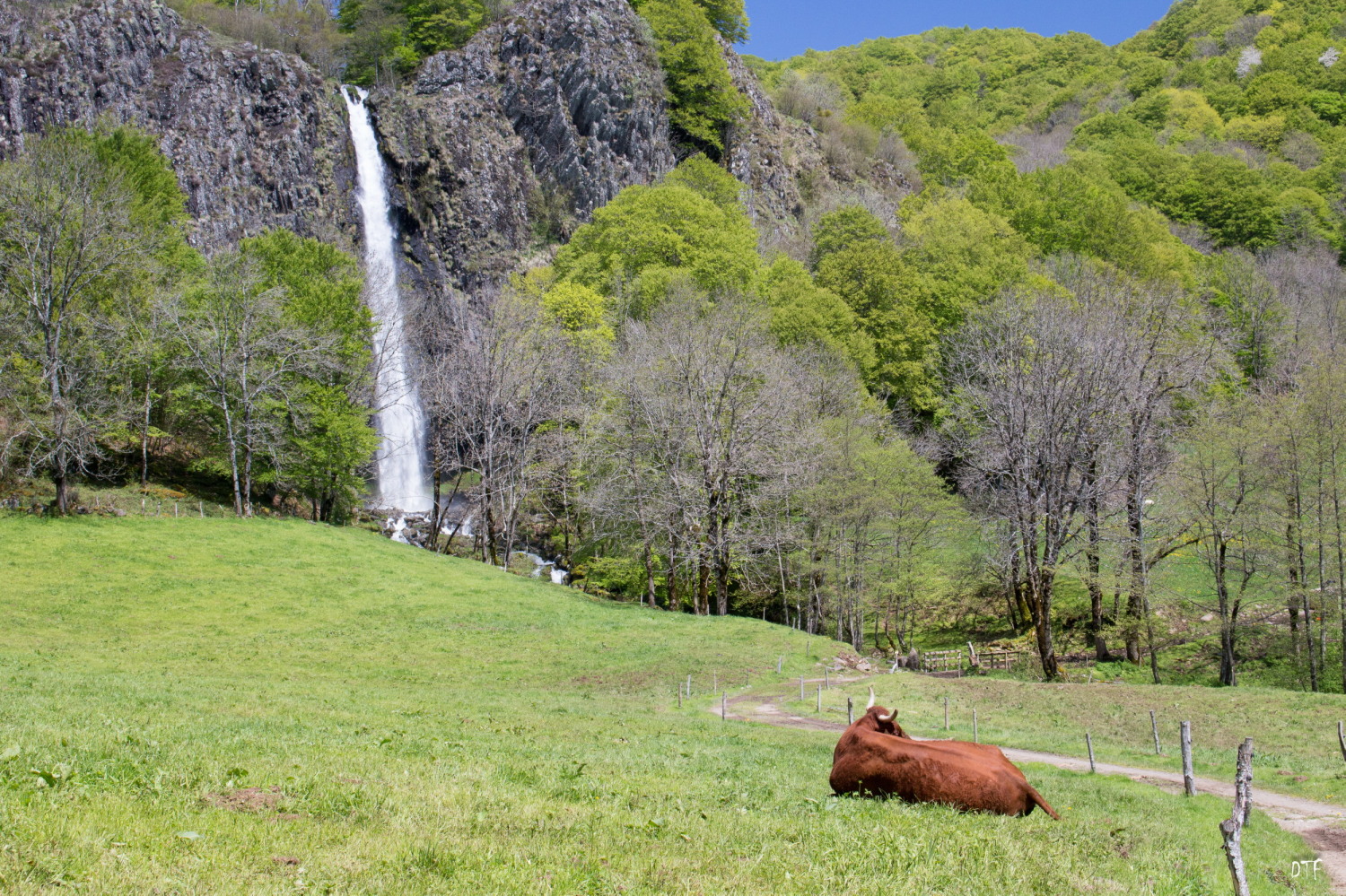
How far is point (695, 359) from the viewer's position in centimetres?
4116

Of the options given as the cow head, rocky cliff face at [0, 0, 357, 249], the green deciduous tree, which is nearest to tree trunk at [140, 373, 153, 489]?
the green deciduous tree

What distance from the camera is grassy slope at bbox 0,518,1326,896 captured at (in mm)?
6262

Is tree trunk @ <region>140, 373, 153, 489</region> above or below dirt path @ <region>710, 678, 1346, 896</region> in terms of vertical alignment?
above

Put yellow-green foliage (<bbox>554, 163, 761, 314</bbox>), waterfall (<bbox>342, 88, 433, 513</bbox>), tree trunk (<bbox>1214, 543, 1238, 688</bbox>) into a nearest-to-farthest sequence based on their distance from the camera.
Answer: tree trunk (<bbox>1214, 543, 1238, 688</bbox>)
yellow-green foliage (<bbox>554, 163, 761, 314</bbox>)
waterfall (<bbox>342, 88, 433, 513</bbox>)

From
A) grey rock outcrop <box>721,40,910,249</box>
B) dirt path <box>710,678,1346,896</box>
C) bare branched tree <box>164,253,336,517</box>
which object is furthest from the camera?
grey rock outcrop <box>721,40,910,249</box>

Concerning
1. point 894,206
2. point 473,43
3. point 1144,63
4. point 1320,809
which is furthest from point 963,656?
point 1144,63

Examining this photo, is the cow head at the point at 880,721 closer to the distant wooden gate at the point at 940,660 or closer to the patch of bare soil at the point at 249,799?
the patch of bare soil at the point at 249,799

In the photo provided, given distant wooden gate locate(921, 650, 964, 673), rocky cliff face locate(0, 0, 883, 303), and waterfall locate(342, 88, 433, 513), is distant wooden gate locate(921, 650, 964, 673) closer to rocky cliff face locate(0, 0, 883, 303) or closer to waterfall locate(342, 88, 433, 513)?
waterfall locate(342, 88, 433, 513)

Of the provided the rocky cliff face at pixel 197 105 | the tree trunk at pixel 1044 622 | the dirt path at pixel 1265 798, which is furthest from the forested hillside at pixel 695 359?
the dirt path at pixel 1265 798

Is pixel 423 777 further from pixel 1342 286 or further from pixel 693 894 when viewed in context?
pixel 1342 286

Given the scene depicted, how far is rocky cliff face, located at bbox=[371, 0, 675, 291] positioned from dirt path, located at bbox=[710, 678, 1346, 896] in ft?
169

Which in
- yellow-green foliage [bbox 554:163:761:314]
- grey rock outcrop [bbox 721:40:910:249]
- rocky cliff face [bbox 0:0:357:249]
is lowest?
yellow-green foliage [bbox 554:163:761:314]

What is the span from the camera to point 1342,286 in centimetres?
7350

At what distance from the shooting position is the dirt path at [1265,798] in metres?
11.6
